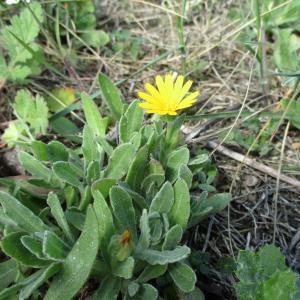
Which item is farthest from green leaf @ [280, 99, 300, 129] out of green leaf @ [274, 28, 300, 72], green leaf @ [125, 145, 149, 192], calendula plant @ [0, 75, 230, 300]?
green leaf @ [125, 145, 149, 192]

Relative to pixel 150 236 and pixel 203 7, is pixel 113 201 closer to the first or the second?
pixel 150 236

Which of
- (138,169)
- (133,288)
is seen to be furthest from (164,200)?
(133,288)

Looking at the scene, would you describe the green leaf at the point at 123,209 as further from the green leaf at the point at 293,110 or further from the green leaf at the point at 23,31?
the green leaf at the point at 23,31

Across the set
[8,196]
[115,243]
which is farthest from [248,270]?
[8,196]

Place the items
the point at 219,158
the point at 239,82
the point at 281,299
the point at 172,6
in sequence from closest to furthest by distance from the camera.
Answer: the point at 281,299, the point at 219,158, the point at 239,82, the point at 172,6

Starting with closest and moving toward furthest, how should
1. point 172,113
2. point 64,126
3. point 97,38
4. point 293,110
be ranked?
point 172,113 → point 293,110 → point 64,126 → point 97,38

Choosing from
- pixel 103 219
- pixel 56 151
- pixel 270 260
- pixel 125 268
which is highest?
pixel 56 151

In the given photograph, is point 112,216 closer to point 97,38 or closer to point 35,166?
point 35,166

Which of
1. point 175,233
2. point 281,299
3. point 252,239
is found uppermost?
point 175,233
